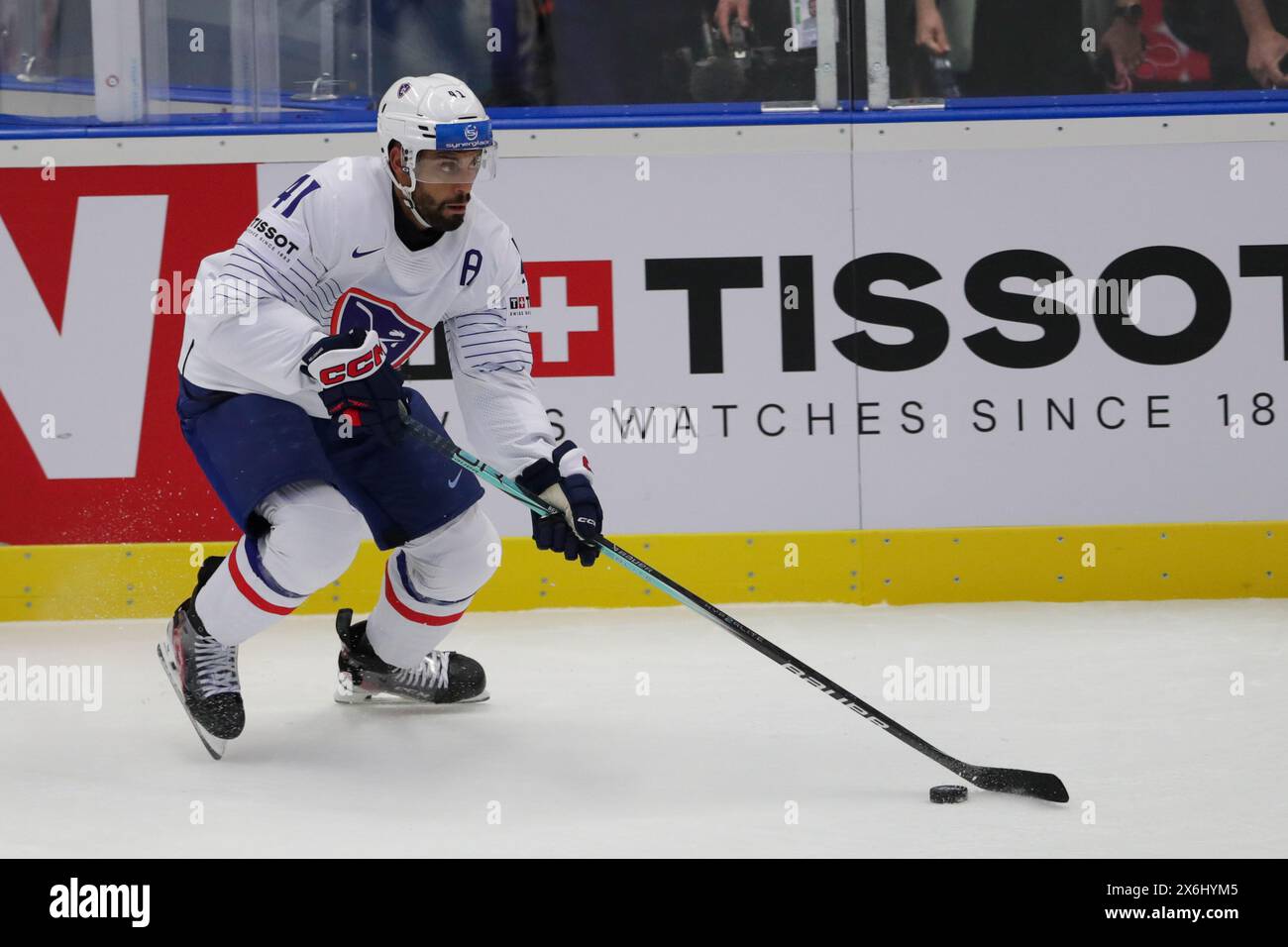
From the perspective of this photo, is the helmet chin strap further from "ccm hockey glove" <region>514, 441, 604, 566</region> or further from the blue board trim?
the blue board trim

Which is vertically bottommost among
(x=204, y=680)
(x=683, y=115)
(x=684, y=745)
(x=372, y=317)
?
(x=684, y=745)

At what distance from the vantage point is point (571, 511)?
9.41ft

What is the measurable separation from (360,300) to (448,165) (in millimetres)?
328

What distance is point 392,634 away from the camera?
320 centimetres

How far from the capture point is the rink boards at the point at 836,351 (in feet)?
13.6

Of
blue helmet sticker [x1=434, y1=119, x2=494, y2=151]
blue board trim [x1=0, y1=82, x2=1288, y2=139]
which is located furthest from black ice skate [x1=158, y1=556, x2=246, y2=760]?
blue board trim [x1=0, y1=82, x2=1288, y2=139]

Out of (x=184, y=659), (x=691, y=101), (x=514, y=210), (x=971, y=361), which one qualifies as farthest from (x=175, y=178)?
(x=971, y=361)

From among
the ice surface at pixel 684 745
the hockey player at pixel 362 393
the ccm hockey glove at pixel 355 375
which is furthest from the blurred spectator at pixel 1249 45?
the ccm hockey glove at pixel 355 375

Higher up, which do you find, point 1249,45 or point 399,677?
point 1249,45

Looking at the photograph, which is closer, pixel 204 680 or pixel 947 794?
pixel 947 794

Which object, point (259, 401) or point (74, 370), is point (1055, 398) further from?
point (74, 370)

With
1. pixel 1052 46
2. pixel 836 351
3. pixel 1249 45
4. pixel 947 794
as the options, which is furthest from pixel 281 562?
pixel 1249 45

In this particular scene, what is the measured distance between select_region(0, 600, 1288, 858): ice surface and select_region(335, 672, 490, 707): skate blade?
27 millimetres

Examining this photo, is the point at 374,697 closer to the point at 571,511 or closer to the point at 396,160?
the point at 571,511
